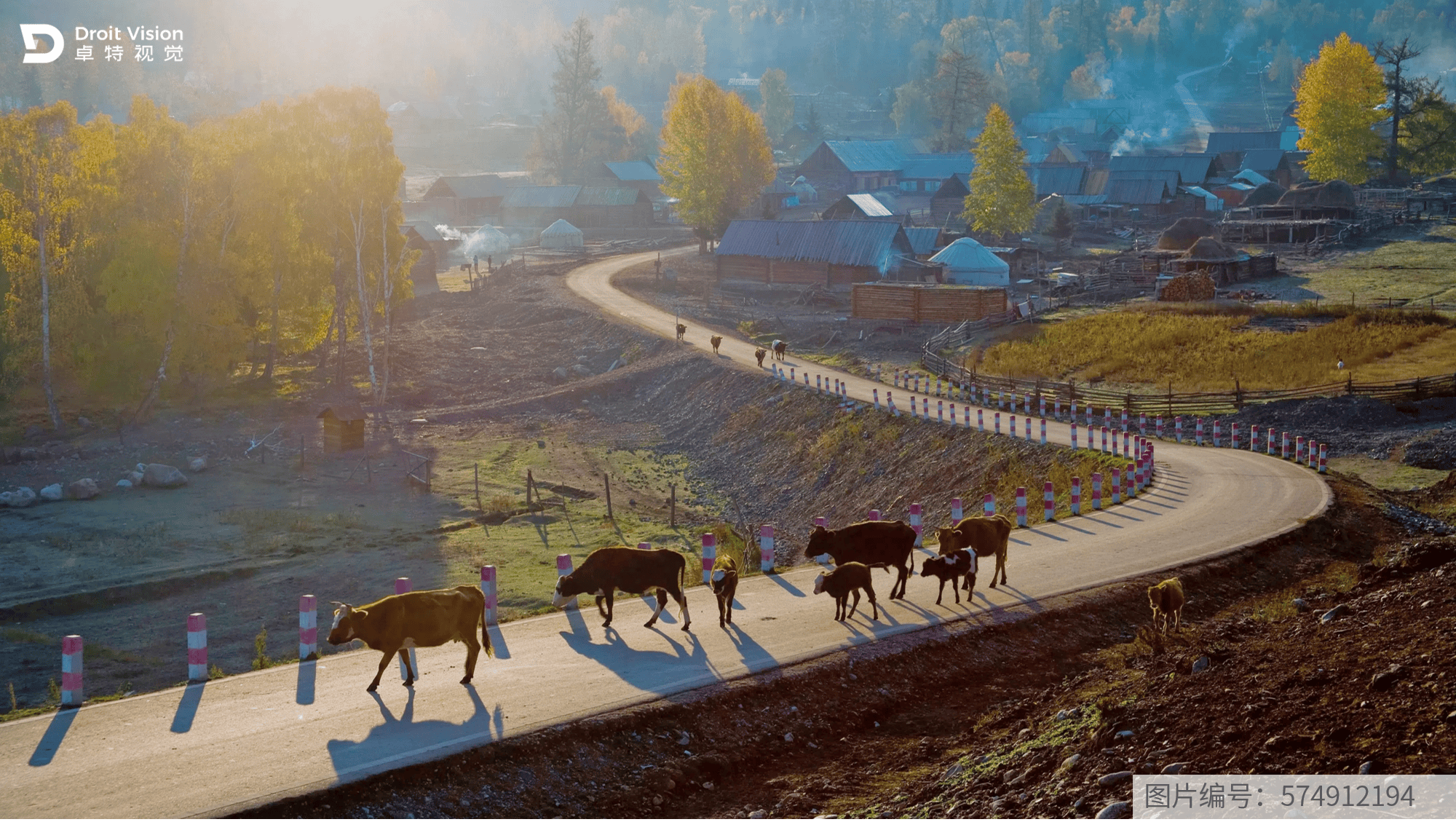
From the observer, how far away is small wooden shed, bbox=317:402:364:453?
4450cm

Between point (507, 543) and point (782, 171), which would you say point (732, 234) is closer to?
point (507, 543)

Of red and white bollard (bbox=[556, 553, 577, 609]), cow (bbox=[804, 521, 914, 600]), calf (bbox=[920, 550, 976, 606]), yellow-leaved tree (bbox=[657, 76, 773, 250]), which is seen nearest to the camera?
calf (bbox=[920, 550, 976, 606])

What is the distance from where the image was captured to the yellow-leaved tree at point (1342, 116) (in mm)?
113250

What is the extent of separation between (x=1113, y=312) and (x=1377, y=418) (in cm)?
2708

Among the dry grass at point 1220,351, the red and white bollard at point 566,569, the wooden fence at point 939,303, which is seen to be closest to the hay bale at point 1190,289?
the dry grass at point 1220,351

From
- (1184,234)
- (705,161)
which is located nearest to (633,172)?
(705,161)

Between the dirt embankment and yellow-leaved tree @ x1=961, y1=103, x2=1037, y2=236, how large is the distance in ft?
247

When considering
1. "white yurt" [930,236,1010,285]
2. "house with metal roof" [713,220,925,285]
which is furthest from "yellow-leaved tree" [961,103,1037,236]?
"white yurt" [930,236,1010,285]

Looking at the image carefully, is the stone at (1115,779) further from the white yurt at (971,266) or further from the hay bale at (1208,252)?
the hay bale at (1208,252)

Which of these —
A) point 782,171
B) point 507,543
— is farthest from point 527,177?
point 507,543

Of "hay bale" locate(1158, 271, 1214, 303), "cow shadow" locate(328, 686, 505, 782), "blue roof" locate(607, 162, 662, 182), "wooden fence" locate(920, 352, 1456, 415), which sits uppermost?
"blue roof" locate(607, 162, 662, 182)

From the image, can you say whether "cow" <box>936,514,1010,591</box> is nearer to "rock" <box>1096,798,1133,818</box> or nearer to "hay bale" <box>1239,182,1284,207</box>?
"rock" <box>1096,798,1133,818</box>

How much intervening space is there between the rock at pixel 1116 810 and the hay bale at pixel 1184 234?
81334 mm

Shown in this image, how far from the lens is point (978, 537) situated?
19469 mm
